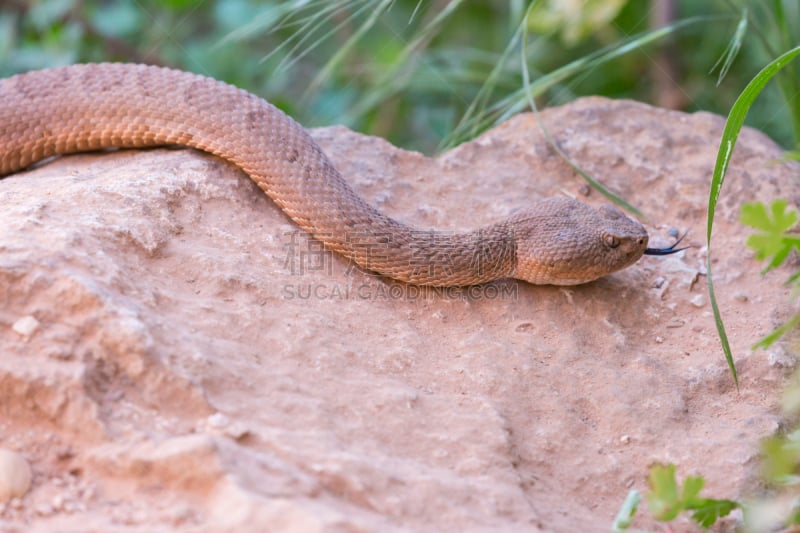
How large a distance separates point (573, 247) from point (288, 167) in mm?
1536

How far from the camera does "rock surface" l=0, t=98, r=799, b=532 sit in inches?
114

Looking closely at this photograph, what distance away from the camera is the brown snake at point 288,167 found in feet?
14.3

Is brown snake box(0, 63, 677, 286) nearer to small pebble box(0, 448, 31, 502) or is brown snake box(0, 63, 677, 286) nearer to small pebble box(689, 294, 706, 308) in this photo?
small pebble box(689, 294, 706, 308)

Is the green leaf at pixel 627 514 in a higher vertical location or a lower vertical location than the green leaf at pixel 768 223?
lower

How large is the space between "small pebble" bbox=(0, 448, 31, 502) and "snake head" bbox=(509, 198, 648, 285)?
101 inches

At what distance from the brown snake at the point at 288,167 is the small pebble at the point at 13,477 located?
1.96 metres

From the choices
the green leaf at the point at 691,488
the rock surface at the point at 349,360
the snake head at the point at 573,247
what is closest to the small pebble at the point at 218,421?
the rock surface at the point at 349,360

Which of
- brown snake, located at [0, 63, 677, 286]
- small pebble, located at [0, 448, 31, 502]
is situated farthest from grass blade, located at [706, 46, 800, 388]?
small pebble, located at [0, 448, 31, 502]

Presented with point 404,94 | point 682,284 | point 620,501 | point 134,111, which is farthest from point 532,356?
point 404,94

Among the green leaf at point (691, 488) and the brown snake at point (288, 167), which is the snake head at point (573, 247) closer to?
the brown snake at point (288, 167)

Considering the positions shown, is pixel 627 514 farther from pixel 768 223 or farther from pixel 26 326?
pixel 26 326

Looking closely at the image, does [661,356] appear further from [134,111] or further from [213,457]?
[134,111]

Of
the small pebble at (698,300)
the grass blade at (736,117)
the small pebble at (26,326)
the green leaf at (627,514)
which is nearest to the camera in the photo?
the green leaf at (627,514)

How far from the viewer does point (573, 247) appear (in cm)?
439
